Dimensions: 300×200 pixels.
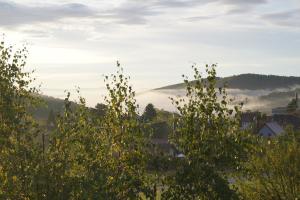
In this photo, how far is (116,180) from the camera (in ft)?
63.7

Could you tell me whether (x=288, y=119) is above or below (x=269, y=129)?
above

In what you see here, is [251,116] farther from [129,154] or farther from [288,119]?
[129,154]

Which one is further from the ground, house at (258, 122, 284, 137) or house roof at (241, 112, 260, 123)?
house roof at (241, 112, 260, 123)

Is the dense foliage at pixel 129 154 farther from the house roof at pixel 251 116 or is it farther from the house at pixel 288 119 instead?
the house at pixel 288 119

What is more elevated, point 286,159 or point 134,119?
point 134,119

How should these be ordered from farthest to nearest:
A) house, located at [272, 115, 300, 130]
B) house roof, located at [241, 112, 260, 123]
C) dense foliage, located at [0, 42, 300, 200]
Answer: house, located at [272, 115, 300, 130], house roof, located at [241, 112, 260, 123], dense foliage, located at [0, 42, 300, 200]

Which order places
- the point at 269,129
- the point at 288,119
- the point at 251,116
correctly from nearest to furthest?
the point at 251,116, the point at 269,129, the point at 288,119

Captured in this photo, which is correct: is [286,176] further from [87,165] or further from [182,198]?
[87,165]

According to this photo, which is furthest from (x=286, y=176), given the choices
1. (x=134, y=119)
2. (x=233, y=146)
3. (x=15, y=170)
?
(x=15, y=170)

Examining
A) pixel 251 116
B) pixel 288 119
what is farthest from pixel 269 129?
pixel 251 116

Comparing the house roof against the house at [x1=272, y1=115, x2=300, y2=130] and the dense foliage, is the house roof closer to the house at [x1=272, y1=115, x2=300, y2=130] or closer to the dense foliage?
the dense foliage

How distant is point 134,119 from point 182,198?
348cm

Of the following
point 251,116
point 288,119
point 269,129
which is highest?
point 251,116

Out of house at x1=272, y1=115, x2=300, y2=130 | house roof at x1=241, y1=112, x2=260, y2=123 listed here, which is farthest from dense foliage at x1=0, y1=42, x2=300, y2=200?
house at x1=272, y1=115, x2=300, y2=130
